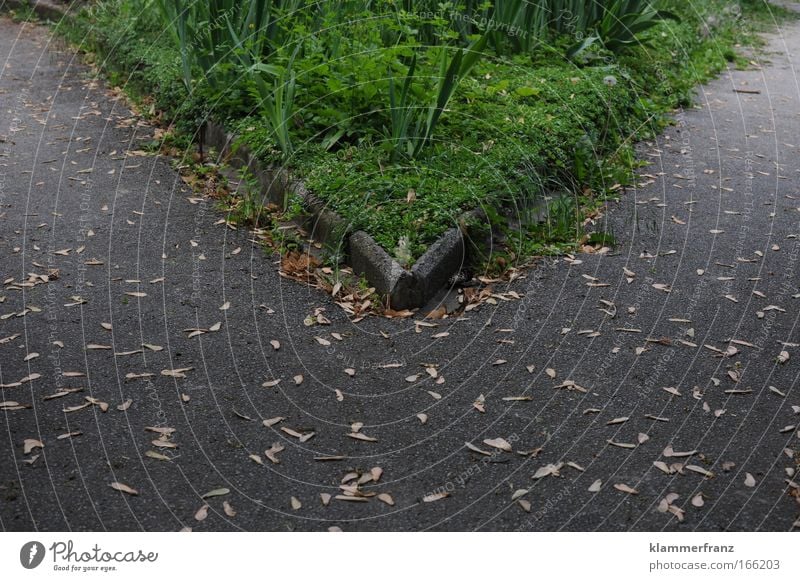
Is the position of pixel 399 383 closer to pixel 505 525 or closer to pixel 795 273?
pixel 505 525

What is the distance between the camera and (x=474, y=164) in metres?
5.23

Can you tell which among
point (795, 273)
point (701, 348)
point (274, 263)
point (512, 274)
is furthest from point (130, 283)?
point (795, 273)

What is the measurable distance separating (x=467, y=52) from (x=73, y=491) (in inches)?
129

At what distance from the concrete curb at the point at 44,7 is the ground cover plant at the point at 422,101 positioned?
3232mm

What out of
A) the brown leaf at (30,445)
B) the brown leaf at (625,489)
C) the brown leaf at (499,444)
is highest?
the brown leaf at (625,489)

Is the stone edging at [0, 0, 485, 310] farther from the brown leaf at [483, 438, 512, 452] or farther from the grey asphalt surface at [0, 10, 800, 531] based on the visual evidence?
the brown leaf at [483, 438, 512, 452]

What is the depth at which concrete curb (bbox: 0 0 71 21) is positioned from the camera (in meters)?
10.4

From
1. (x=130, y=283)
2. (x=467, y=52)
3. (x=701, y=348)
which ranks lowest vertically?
(x=130, y=283)

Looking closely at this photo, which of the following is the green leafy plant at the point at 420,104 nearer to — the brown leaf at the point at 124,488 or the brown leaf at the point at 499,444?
the brown leaf at the point at 499,444

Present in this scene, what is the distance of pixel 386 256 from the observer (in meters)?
4.39

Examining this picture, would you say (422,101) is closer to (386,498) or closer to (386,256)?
(386,256)
